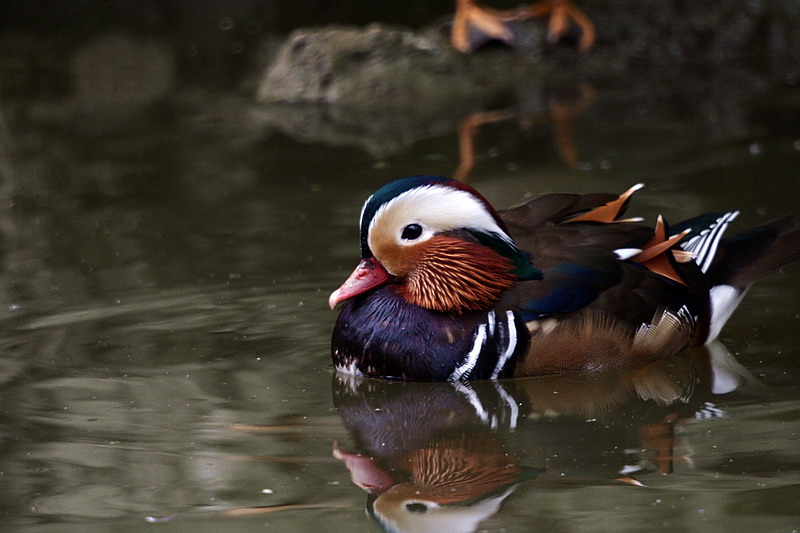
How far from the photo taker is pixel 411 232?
4.83 metres

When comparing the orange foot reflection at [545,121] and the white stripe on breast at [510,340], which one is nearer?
the white stripe on breast at [510,340]

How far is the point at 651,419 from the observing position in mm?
4480

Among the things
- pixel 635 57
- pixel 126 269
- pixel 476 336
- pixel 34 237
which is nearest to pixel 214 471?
pixel 476 336

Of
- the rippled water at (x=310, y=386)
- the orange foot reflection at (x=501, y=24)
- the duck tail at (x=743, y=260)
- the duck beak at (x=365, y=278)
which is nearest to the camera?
the rippled water at (x=310, y=386)

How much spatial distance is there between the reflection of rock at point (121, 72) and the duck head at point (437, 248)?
646 centimetres

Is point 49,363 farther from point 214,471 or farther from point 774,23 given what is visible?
point 774,23

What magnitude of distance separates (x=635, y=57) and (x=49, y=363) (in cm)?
721

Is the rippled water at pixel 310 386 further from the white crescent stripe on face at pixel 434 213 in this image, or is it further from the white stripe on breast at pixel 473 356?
the white crescent stripe on face at pixel 434 213

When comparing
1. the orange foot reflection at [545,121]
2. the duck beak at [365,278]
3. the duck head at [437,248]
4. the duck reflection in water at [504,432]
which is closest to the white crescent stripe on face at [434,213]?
the duck head at [437,248]

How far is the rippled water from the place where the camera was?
379 cm

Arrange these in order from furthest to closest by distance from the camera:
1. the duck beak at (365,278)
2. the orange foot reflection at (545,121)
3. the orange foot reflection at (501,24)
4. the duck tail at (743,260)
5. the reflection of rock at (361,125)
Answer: the orange foot reflection at (501,24) < the reflection of rock at (361,125) < the orange foot reflection at (545,121) < the duck tail at (743,260) < the duck beak at (365,278)

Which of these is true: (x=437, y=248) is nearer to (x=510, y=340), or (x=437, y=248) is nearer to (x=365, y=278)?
(x=365, y=278)

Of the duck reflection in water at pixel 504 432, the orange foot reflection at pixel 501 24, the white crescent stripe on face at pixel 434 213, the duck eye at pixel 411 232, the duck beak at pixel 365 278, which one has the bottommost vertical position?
the duck reflection in water at pixel 504 432

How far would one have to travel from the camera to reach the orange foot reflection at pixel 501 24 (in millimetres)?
9727
